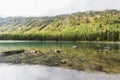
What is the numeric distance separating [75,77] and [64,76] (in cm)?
259

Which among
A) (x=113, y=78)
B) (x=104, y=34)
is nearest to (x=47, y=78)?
(x=113, y=78)

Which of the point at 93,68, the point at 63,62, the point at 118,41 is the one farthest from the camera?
the point at 118,41

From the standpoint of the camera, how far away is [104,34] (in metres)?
197

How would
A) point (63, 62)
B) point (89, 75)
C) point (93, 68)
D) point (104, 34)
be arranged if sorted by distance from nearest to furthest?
point (89, 75), point (93, 68), point (63, 62), point (104, 34)

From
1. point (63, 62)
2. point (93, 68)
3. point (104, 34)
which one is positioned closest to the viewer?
point (93, 68)

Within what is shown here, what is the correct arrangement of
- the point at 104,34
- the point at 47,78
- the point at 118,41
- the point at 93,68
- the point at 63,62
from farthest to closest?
1. the point at 104,34
2. the point at 118,41
3. the point at 63,62
4. the point at 93,68
5. the point at 47,78

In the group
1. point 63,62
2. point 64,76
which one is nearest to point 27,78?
point 64,76

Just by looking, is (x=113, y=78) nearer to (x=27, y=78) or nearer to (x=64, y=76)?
(x=64, y=76)

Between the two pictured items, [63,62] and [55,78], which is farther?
[63,62]

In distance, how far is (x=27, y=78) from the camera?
4612 cm

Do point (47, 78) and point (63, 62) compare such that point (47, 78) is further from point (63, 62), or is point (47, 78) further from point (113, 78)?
point (63, 62)

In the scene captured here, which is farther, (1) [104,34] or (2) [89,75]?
(1) [104,34]

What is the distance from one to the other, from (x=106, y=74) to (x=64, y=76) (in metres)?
9.60

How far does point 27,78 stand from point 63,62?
22920 mm
